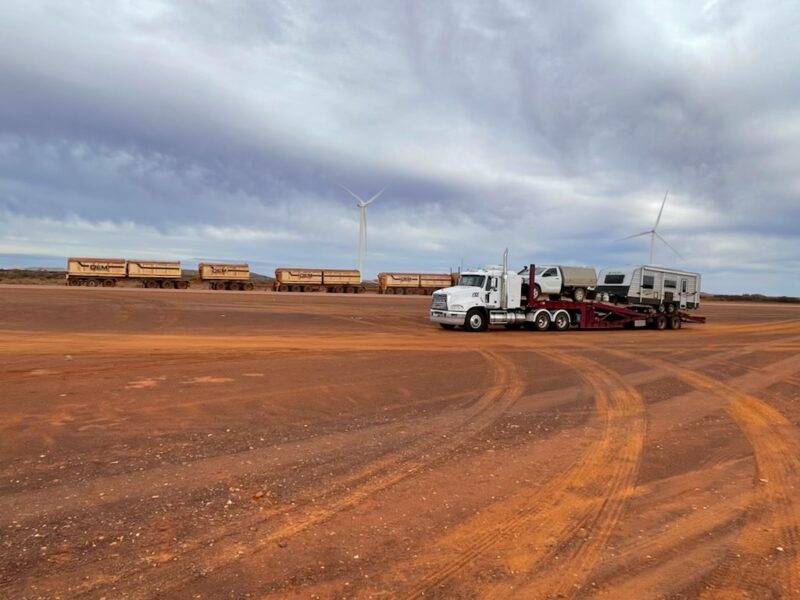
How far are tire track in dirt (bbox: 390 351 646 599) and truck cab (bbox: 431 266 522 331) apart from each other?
61.4 ft

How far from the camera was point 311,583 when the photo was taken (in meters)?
3.76

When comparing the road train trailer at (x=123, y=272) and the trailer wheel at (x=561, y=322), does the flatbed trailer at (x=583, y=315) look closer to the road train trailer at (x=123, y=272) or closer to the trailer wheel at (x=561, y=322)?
the trailer wheel at (x=561, y=322)

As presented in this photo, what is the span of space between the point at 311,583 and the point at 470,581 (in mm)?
1037

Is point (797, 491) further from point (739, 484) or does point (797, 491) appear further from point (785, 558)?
point (785, 558)

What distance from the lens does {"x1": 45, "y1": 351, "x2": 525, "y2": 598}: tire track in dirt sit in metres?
3.75

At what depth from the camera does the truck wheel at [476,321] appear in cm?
2626

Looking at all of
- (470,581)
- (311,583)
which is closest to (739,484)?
(470,581)

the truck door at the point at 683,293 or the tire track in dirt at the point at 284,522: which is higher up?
the truck door at the point at 683,293

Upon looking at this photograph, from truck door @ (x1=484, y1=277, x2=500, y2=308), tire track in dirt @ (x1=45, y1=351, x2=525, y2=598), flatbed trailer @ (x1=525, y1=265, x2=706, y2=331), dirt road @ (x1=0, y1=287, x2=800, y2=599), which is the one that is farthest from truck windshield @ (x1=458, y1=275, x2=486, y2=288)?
tire track in dirt @ (x1=45, y1=351, x2=525, y2=598)

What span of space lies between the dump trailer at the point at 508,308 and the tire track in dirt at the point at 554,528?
747 inches

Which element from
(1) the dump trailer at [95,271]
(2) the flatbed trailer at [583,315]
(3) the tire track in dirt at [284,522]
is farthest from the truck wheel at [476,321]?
(1) the dump trailer at [95,271]

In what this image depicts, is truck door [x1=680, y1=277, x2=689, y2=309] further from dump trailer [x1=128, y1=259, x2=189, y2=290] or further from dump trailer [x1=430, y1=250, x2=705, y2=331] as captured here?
dump trailer [x1=128, y1=259, x2=189, y2=290]

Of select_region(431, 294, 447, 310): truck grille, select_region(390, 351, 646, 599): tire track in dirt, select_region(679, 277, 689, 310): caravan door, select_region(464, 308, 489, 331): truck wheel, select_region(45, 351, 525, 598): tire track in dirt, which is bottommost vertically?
select_region(45, 351, 525, 598): tire track in dirt

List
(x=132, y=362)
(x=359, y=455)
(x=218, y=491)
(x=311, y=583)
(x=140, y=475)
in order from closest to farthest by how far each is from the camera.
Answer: (x=311, y=583), (x=218, y=491), (x=140, y=475), (x=359, y=455), (x=132, y=362)
